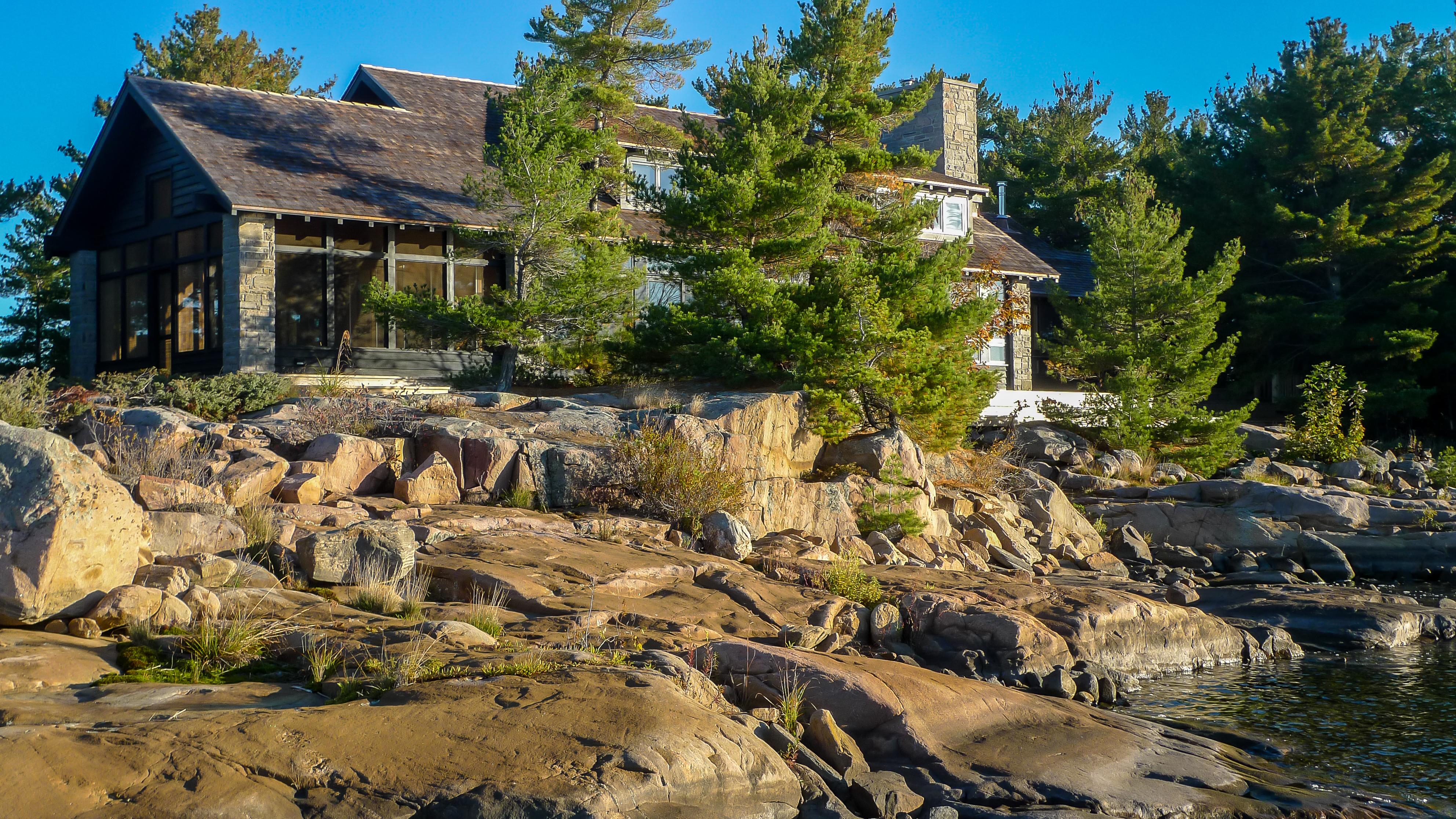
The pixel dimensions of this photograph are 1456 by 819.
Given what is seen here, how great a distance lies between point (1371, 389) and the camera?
94.0 ft

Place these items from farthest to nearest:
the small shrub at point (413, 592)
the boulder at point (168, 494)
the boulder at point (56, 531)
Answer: the boulder at point (168, 494)
the small shrub at point (413, 592)
the boulder at point (56, 531)

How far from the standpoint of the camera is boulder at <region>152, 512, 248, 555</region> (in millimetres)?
9273

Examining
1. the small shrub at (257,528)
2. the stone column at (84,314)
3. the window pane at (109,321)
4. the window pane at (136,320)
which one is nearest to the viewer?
the small shrub at (257,528)

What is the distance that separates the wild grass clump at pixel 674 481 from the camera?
43.2 feet

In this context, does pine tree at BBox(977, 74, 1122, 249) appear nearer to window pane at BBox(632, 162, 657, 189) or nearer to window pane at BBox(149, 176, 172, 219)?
window pane at BBox(632, 162, 657, 189)

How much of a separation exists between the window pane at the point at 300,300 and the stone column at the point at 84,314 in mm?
6147

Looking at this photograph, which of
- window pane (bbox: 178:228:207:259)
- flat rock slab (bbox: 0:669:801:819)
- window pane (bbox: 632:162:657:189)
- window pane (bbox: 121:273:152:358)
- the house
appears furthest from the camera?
window pane (bbox: 632:162:657:189)

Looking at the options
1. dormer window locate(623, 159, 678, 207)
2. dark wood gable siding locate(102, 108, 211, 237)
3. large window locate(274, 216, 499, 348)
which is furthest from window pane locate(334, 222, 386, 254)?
dormer window locate(623, 159, 678, 207)

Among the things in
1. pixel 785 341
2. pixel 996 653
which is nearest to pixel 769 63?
pixel 785 341

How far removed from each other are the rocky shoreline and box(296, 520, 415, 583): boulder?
25 mm

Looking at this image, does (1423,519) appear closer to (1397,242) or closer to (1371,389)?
(1371,389)

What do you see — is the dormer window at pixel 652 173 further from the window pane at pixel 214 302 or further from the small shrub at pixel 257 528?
the small shrub at pixel 257 528

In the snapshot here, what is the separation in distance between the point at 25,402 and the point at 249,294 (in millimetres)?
7271

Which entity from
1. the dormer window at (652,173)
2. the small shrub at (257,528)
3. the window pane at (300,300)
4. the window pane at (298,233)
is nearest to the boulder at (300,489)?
the small shrub at (257,528)
